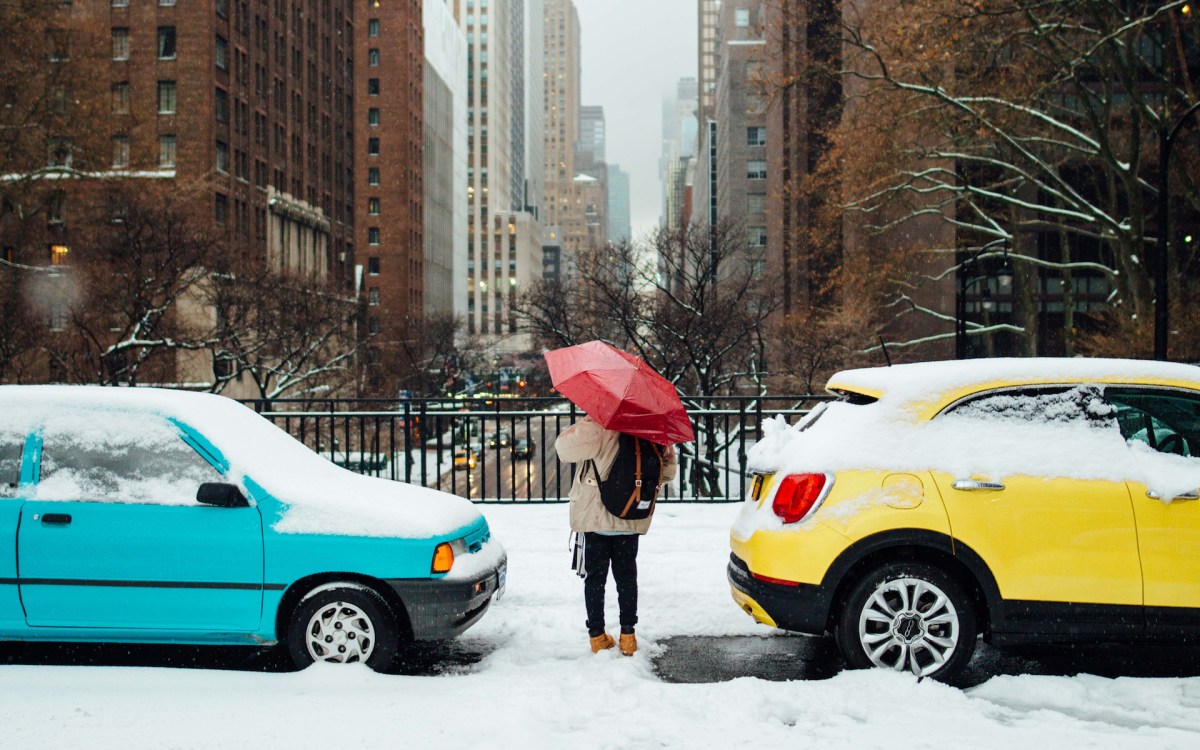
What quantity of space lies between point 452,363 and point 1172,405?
175ft

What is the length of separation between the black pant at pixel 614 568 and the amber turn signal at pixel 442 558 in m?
0.81

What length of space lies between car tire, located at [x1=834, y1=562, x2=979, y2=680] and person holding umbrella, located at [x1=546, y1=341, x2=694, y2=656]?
1.30 metres

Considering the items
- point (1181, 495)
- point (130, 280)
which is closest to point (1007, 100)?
point (1181, 495)

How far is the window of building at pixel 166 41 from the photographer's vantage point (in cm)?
5919

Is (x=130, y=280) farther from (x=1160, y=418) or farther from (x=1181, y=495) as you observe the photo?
(x=1181, y=495)

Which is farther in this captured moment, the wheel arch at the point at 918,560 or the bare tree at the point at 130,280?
the bare tree at the point at 130,280

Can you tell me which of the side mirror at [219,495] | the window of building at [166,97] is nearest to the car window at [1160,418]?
the side mirror at [219,495]

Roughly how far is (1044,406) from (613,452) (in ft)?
8.04

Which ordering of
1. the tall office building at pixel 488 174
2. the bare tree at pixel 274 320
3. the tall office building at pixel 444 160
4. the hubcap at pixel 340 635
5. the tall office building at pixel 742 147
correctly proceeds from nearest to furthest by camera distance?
the hubcap at pixel 340 635 < the bare tree at pixel 274 320 < the tall office building at pixel 742 147 < the tall office building at pixel 444 160 < the tall office building at pixel 488 174

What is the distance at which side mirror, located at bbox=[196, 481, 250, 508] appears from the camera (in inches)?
213

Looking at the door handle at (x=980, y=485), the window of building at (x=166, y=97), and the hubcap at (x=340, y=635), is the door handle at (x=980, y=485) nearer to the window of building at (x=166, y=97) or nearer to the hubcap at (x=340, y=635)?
the hubcap at (x=340, y=635)

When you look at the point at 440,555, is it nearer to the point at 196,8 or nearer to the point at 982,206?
the point at 982,206

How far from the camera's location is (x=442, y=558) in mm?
5625

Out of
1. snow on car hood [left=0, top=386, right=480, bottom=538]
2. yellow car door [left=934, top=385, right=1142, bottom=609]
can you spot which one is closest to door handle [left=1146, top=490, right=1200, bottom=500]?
yellow car door [left=934, top=385, right=1142, bottom=609]
